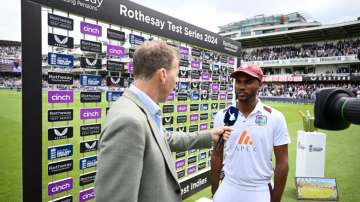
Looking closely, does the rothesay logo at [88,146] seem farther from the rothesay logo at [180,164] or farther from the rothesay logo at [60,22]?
the rothesay logo at [180,164]

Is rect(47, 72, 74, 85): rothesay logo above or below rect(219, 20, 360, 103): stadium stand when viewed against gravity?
below

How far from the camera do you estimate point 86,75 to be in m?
3.01

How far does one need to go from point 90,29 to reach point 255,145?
2.02 meters

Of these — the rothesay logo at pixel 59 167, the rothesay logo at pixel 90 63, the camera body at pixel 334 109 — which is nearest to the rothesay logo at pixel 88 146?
the rothesay logo at pixel 59 167

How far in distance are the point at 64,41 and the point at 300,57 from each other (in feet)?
126

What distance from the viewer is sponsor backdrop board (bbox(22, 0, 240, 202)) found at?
8.13 ft

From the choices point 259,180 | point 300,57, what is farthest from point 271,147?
point 300,57

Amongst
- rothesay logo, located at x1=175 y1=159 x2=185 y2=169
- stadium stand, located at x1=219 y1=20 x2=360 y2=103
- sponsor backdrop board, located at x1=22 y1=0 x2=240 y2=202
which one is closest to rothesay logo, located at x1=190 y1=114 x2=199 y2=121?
sponsor backdrop board, located at x1=22 y1=0 x2=240 y2=202

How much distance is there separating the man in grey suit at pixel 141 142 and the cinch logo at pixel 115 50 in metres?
1.91

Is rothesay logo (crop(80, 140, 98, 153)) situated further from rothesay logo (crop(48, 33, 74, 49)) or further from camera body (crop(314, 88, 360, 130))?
camera body (crop(314, 88, 360, 130))

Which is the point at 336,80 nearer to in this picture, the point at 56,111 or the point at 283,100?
the point at 283,100

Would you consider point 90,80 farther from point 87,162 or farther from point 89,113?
point 87,162

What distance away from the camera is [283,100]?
103 ft

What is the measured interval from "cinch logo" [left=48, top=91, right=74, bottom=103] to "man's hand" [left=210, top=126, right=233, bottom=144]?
1.56m
